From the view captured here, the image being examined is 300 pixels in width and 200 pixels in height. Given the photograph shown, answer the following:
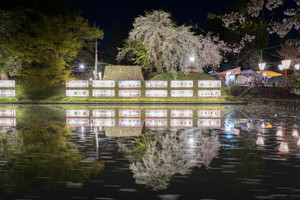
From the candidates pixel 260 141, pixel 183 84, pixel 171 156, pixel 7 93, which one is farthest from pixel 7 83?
pixel 171 156

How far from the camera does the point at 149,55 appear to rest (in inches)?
2099

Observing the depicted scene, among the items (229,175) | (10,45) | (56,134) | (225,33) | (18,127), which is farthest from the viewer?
(225,33)

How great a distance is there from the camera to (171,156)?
1098 cm

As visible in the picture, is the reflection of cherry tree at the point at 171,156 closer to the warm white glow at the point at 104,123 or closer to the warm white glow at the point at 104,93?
the warm white glow at the point at 104,123

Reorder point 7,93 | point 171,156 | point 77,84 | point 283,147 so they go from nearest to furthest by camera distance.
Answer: point 171,156
point 283,147
point 77,84
point 7,93

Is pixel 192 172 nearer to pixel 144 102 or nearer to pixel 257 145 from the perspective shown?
pixel 257 145

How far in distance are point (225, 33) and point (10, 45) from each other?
138 ft

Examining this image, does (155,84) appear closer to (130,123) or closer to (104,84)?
(104,84)

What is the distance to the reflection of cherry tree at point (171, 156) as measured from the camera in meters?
8.56

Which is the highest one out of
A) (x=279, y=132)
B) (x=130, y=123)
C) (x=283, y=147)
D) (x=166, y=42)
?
(x=166, y=42)

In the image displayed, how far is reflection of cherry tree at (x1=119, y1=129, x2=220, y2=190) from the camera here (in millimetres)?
8562

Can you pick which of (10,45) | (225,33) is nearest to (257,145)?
(10,45)

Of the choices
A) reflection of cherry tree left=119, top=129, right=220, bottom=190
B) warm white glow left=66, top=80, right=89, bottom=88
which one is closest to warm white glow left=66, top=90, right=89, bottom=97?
warm white glow left=66, top=80, right=89, bottom=88

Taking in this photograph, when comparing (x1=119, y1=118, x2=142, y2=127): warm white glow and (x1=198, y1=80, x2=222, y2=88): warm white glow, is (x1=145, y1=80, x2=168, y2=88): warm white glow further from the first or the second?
(x1=119, y1=118, x2=142, y2=127): warm white glow
